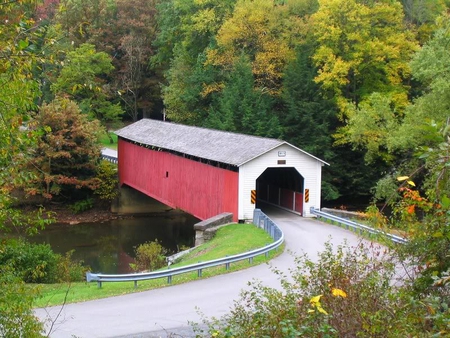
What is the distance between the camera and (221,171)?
20.2m

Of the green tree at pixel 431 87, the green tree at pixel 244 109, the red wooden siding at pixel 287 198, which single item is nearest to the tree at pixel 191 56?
the green tree at pixel 244 109

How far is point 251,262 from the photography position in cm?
1423

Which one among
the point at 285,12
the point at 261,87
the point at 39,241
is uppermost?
the point at 285,12

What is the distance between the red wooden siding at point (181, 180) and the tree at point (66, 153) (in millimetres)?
1785

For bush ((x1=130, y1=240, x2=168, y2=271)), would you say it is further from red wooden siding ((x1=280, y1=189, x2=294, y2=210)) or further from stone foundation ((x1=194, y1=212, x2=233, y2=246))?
red wooden siding ((x1=280, y1=189, x2=294, y2=210))

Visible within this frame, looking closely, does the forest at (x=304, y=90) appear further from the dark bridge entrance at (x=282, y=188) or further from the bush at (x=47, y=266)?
the bush at (x=47, y=266)

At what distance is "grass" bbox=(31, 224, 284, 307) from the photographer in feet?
40.6

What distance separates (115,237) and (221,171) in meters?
7.96

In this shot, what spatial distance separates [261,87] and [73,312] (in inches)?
837

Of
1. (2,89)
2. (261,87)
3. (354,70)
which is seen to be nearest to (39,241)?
(261,87)

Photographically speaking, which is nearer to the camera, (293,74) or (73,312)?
(73,312)

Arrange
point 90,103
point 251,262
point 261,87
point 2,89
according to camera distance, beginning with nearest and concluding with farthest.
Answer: point 2,89
point 251,262
point 261,87
point 90,103

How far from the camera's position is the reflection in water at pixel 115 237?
868 inches

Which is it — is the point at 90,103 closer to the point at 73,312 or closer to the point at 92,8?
the point at 92,8
